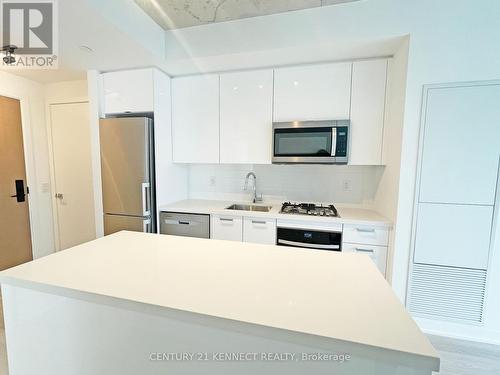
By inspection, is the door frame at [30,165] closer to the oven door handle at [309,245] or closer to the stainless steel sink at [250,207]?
the stainless steel sink at [250,207]

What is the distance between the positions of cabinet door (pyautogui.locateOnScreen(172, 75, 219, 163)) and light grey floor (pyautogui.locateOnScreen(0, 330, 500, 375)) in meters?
2.21

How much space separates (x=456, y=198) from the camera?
6.13 feet

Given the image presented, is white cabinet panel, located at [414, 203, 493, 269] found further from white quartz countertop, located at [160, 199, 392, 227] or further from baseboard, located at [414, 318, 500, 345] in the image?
baseboard, located at [414, 318, 500, 345]

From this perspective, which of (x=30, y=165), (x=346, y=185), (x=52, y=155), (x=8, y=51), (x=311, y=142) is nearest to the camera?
(x=8, y=51)

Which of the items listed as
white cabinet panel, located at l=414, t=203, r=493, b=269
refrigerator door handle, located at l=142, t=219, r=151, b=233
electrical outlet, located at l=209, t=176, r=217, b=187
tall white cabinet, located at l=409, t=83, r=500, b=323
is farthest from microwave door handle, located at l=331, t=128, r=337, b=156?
refrigerator door handle, located at l=142, t=219, r=151, b=233

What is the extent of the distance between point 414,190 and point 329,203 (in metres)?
0.94

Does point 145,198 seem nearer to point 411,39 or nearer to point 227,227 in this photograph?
point 227,227

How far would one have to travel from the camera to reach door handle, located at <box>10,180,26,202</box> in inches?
115

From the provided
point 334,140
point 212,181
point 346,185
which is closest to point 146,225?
point 212,181

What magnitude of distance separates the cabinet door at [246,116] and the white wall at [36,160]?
2.44m

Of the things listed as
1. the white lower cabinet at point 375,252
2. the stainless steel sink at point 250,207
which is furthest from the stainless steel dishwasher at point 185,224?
the white lower cabinet at point 375,252

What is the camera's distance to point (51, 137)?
3.24 m

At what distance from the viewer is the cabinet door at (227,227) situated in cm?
245

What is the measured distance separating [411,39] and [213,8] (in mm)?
1578
